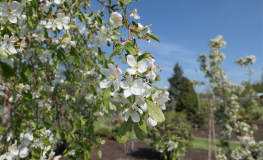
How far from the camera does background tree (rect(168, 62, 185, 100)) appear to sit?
1839 centimetres

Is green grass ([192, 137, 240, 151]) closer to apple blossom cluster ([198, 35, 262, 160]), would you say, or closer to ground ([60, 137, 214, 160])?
ground ([60, 137, 214, 160])

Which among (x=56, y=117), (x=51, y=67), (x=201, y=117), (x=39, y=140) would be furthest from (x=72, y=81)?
(x=201, y=117)

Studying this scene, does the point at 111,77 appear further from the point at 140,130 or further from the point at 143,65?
the point at 140,130

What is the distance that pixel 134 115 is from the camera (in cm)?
67

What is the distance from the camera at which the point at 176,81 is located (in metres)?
18.8

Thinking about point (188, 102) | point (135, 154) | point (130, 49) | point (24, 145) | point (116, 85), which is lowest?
point (135, 154)

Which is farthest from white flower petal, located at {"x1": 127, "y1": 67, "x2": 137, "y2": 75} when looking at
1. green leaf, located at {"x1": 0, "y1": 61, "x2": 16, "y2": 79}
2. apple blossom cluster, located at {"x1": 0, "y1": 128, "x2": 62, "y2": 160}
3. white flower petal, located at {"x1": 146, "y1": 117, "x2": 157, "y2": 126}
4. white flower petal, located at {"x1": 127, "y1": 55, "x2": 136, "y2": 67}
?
apple blossom cluster, located at {"x1": 0, "y1": 128, "x2": 62, "y2": 160}

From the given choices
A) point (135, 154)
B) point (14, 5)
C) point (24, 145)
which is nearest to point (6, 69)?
point (14, 5)

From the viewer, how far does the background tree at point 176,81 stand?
724 inches

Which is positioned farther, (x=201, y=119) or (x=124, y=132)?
(x=201, y=119)

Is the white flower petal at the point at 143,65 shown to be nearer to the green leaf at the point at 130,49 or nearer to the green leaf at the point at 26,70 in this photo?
the green leaf at the point at 130,49

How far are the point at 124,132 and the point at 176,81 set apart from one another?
1886cm

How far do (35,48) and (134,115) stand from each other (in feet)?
4.42

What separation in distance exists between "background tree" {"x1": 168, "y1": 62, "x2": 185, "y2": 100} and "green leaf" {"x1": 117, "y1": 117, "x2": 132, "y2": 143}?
59.6ft
